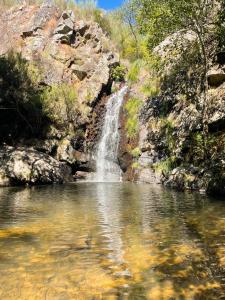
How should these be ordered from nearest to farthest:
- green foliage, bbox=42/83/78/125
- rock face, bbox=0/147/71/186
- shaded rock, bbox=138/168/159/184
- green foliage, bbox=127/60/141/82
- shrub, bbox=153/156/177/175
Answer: shrub, bbox=153/156/177/175
rock face, bbox=0/147/71/186
shaded rock, bbox=138/168/159/184
green foliage, bbox=42/83/78/125
green foliage, bbox=127/60/141/82

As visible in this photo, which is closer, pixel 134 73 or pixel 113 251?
pixel 113 251

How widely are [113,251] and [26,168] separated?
18552 mm

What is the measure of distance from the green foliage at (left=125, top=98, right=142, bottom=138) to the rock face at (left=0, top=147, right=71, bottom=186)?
7.18m

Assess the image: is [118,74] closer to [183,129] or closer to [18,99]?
[18,99]

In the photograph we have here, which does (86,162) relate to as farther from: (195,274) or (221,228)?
(195,274)

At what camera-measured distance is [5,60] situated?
33.0m

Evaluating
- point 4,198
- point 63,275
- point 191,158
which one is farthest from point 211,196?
point 63,275

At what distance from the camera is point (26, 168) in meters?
26.7

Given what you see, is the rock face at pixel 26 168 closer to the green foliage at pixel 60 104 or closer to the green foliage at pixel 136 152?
the green foliage at pixel 136 152

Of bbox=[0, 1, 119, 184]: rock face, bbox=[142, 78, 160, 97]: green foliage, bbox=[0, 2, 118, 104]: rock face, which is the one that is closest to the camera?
bbox=[0, 1, 119, 184]: rock face

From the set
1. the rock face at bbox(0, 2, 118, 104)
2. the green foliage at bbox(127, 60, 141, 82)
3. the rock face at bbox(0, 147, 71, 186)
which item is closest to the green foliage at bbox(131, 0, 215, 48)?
Result: the rock face at bbox(0, 147, 71, 186)

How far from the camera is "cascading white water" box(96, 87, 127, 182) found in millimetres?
32344

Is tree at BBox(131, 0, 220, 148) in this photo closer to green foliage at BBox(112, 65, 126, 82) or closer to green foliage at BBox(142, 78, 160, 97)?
green foliage at BBox(142, 78, 160, 97)

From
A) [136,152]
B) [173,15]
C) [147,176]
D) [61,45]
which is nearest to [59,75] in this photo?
[61,45]
